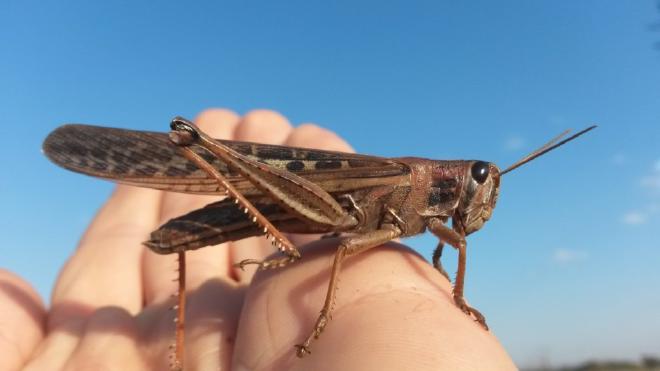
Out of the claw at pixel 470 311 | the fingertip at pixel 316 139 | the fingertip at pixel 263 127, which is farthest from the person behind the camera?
the fingertip at pixel 263 127

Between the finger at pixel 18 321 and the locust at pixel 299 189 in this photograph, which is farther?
the finger at pixel 18 321

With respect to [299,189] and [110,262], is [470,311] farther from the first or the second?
[110,262]

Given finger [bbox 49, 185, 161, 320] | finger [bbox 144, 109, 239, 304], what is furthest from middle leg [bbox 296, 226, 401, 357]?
finger [bbox 49, 185, 161, 320]

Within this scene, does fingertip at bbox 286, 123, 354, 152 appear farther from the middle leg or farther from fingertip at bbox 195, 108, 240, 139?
the middle leg

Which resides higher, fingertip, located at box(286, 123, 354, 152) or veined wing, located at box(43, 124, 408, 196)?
fingertip, located at box(286, 123, 354, 152)

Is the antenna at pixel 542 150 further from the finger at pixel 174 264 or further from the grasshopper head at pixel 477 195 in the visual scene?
the finger at pixel 174 264

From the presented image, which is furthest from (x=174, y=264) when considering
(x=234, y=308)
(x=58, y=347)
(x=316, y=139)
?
(x=316, y=139)

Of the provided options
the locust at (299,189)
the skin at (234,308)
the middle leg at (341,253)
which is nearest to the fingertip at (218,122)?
the skin at (234,308)
